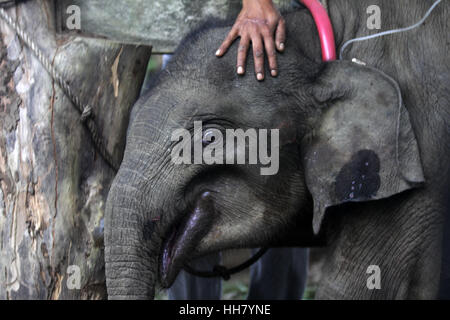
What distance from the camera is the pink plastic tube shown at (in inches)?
85.4

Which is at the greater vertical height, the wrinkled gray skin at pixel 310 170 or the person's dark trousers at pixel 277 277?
the wrinkled gray skin at pixel 310 170

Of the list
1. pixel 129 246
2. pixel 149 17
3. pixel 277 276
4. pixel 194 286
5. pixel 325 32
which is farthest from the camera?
pixel 277 276

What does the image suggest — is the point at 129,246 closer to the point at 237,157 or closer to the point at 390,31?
the point at 237,157

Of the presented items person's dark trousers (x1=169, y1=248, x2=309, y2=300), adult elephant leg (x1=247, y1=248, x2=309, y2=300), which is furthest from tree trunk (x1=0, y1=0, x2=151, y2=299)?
adult elephant leg (x1=247, y1=248, x2=309, y2=300)

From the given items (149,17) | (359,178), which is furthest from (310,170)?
(149,17)

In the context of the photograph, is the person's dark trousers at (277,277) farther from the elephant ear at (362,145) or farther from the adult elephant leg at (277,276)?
the elephant ear at (362,145)

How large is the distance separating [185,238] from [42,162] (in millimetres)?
593

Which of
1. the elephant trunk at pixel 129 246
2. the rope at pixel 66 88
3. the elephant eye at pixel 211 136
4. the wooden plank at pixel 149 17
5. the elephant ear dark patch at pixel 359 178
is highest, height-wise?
the wooden plank at pixel 149 17

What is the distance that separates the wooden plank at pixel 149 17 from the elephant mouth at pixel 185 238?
2.68 feet

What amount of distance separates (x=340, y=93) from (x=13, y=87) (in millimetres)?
1086

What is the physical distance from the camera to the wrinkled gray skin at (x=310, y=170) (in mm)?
1983

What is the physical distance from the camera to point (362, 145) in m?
2.01

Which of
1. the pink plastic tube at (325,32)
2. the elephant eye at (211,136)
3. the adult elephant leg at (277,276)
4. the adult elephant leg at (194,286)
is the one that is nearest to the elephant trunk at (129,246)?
the elephant eye at (211,136)
